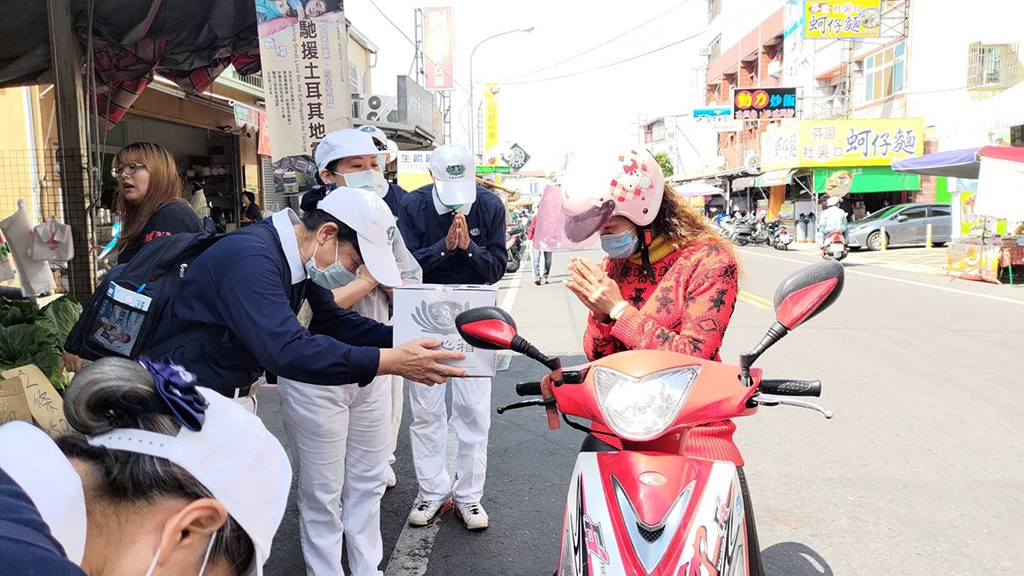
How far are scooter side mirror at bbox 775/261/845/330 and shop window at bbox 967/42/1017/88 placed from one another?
30082 mm

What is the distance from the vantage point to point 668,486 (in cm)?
182

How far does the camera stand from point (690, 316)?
2418 millimetres

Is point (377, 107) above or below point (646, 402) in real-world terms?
above

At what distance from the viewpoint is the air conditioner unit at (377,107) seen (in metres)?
14.3

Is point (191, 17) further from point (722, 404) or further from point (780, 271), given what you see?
point (780, 271)

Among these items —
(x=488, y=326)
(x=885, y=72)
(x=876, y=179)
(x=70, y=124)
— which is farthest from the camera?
(x=885, y=72)

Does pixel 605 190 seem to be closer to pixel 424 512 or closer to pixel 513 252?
pixel 424 512

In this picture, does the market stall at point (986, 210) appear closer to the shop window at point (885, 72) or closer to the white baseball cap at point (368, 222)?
the white baseball cap at point (368, 222)

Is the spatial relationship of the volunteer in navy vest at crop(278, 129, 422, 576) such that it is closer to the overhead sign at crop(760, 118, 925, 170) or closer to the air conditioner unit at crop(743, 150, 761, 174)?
the overhead sign at crop(760, 118, 925, 170)

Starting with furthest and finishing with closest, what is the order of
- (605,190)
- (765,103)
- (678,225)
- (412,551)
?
(765,103) → (412,551) → (678,225) → (605,190)

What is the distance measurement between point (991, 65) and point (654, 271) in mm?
30282

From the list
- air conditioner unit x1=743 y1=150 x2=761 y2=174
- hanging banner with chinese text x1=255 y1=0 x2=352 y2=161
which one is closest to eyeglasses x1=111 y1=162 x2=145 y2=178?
hanging banner with chinese text x1=255 y1=0 x2=352 y2=161

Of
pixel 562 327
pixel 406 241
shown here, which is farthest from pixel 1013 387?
pixel 406 241

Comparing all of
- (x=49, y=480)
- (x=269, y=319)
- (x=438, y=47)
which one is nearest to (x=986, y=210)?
(x=269, y=319)
